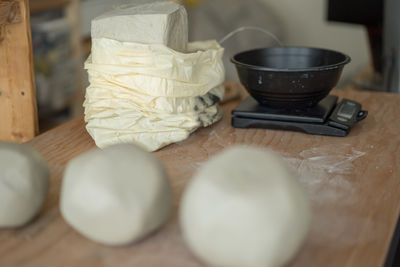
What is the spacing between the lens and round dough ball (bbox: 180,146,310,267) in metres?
0.61

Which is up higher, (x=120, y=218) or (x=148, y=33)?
(x=148, y=33)

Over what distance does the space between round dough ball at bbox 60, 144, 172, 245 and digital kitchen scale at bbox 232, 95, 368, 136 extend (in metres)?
0.50

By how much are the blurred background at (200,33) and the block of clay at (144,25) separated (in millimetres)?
1296

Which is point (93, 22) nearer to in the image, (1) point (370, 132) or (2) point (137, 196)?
(2) point (137, 196)

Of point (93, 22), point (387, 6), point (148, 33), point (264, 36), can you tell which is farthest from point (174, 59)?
point (264, 36)

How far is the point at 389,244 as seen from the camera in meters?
0.73

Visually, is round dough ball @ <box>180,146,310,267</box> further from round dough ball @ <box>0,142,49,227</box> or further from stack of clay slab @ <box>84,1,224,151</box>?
stack of clay slab @ <box>84,1,224,151</box>

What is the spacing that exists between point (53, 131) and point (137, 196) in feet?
1.87

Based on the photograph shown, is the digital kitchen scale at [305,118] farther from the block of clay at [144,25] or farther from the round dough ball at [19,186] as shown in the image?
the round dough ball at [19,186]

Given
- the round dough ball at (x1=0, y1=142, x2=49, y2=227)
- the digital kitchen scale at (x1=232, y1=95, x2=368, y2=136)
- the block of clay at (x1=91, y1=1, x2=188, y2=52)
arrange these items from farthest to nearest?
the digital kitchen scale at (x1=232, y1=95, x2=368, y2=136)
the block of clay at (x1=91, y1=1, x2=188, y2=52)
the round dough ball at (x1=0, y1=142, x2=49, y2=227)

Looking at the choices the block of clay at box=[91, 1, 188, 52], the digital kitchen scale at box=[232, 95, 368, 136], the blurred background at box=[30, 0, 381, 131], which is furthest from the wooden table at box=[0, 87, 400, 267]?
the blurred background at box=[30, 0, 381, 131]

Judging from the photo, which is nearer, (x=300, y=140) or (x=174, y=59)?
(x=174, y=59)

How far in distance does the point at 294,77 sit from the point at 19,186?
651mm

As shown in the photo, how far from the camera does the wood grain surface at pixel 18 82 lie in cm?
110
